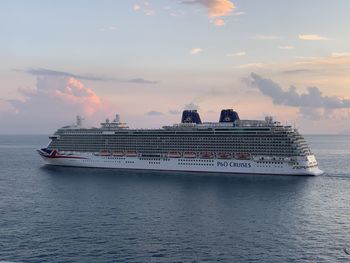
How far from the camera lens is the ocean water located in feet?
127

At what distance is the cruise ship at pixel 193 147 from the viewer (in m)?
90.5

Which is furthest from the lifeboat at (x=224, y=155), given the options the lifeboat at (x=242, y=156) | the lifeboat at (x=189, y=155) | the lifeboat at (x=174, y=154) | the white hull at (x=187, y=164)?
the lifeboat at (x=174, y=154)

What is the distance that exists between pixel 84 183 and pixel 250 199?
111 ft

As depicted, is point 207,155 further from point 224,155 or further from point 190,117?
point 190,117

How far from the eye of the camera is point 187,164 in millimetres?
97438

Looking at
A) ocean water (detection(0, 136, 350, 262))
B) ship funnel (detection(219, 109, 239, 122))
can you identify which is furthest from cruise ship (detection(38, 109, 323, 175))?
ocean water (detection(0, 136, 350, 262))

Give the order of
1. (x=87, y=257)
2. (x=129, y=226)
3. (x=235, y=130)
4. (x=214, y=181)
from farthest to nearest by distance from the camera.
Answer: (x=235, y=130), (x=214, y=181), (x=129, y=226), (x=87, y=257)

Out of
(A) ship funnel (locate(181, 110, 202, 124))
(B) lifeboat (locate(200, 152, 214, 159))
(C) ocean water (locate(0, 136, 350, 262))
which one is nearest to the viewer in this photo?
(C) ocean water (locate(0, 136, 350, 262))

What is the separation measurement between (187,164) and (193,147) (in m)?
4.58

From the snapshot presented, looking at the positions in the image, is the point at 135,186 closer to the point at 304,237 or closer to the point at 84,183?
the point at 84,183

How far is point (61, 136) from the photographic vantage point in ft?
372

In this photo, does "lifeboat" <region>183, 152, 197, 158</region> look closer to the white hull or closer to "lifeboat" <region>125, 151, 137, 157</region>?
the white hull

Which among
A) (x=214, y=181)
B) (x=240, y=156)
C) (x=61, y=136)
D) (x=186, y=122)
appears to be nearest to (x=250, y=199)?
(x=214, y=181)

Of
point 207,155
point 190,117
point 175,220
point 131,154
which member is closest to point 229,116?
point 190,117
